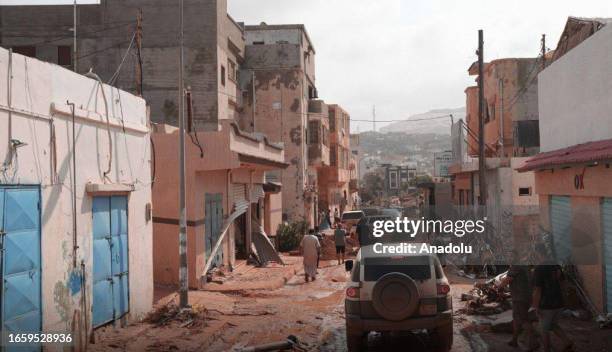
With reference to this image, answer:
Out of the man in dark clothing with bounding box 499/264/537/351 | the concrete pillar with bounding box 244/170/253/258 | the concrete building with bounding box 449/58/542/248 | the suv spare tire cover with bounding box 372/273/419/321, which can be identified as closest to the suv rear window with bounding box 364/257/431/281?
the suv spare tire cover with bounding box 372/273/419/321

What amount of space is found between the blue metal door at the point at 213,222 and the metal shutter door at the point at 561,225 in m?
9.46

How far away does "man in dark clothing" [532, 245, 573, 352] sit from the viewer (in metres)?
9.46

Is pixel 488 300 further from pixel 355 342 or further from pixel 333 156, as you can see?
pixel 333 156

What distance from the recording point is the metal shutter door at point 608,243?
12.0 metres

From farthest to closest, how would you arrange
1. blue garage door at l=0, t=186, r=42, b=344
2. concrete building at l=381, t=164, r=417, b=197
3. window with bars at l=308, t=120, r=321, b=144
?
concrete building at l=381, t=164, r=417, b=197 → window with bars at l=308, t=120, r=321, b=144 → blue garage door at l=0, t=186, r=42, b=344

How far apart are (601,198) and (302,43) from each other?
34.5 m

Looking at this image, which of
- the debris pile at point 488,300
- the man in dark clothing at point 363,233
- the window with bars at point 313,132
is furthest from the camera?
the window with bars at point 313,132

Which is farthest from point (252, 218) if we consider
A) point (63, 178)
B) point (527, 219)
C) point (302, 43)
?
point (302, 43)

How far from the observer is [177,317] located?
527 inches

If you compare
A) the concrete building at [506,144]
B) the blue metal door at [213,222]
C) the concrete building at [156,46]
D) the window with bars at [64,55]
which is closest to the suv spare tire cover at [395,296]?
the blue metal door at [213,222]

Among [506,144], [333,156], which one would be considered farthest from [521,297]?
[333,156]

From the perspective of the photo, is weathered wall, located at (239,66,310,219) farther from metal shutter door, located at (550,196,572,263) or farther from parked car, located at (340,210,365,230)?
metal shutter door, located at (550,196,572,263)

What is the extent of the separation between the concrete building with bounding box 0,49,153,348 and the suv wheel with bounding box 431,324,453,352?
585 cm

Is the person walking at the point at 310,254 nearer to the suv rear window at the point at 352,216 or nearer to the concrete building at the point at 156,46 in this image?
the concrete building at the point at 156,46
